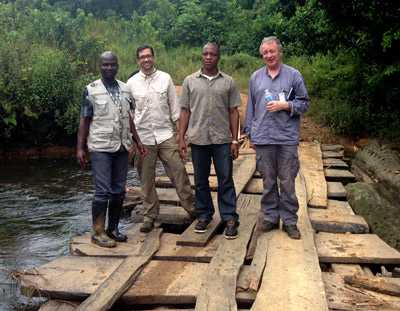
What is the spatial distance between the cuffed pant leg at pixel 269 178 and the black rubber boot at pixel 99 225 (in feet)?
4.47

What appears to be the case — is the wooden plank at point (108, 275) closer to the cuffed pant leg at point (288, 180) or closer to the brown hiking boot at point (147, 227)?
the brown hiking boot at point (147, 227)

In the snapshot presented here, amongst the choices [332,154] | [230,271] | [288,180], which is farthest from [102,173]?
[332,154]

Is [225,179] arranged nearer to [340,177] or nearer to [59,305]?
[59,305]

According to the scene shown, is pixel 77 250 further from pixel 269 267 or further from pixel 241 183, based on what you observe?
pixel 241 183

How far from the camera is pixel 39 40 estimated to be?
15312 mm

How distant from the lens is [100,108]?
448 cm

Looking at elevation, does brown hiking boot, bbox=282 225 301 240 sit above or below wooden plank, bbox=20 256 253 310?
above

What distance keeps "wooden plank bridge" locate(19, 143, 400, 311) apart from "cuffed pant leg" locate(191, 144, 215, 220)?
6.6 inches

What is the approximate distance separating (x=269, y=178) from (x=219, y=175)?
1.48ft

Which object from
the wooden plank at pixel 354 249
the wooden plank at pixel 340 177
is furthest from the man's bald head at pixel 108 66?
the wooden plank at pixel 340 177

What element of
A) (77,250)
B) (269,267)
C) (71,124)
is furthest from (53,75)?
(269,267)

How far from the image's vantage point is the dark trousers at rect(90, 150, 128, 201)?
Result: 14.9 feet

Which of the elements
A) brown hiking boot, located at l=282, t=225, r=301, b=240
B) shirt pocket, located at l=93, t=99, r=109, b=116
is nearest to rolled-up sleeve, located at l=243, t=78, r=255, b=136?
brown hiking boot, located at l=282, t=225, r=301, b=240

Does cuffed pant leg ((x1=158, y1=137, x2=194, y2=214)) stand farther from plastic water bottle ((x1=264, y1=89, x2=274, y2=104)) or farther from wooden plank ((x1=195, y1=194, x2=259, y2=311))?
plastic water bottle ((x1=264, y1=89, x2=274, y2=104))
